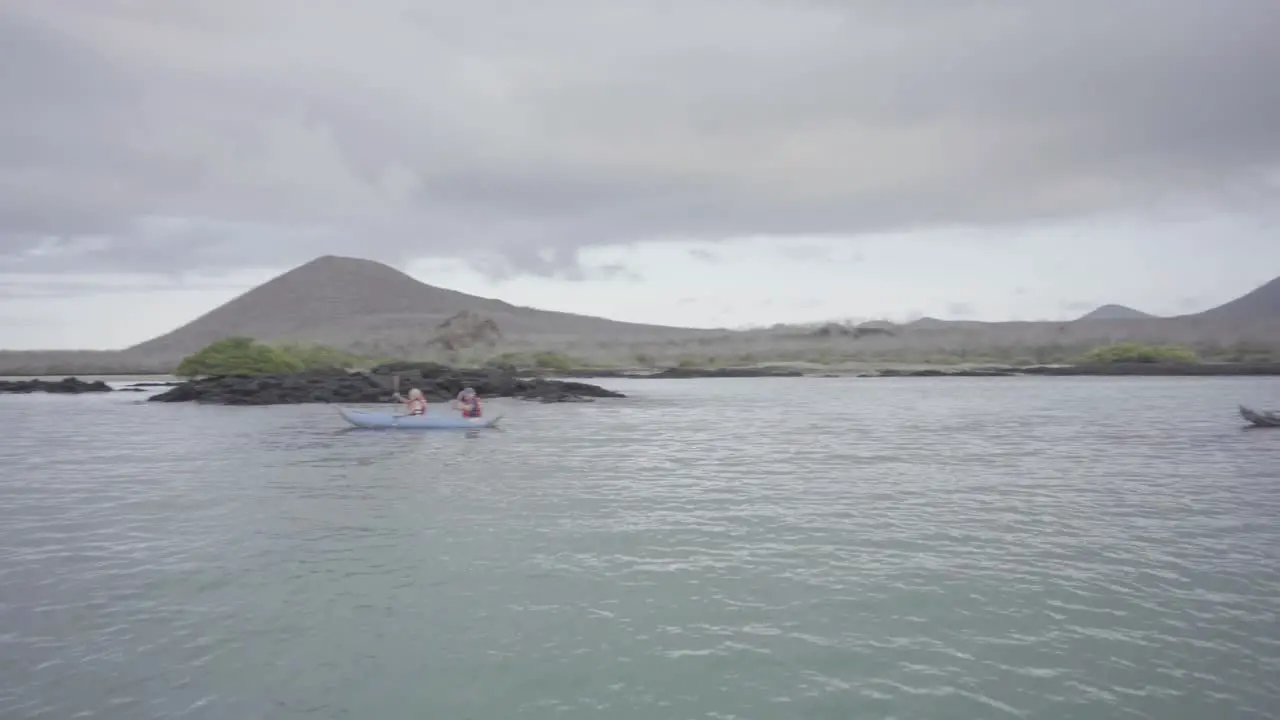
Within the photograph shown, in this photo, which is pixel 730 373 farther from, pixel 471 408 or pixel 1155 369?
pixel 471 408

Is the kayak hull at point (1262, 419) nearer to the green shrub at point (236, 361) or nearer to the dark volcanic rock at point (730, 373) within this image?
the dark volcanic rock at point (730, 373)

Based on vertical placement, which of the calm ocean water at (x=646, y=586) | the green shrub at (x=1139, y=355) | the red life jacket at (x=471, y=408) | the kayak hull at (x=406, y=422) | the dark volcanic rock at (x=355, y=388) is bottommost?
the calm ocean water at (x=646, y=586)

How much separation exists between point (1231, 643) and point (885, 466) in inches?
548

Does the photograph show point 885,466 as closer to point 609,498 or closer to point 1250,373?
point 609,498

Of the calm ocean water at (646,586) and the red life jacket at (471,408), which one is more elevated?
the red life jacket at (471,408)

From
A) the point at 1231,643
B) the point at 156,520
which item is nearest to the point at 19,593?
the point at 156,520

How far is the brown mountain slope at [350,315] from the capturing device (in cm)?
15791

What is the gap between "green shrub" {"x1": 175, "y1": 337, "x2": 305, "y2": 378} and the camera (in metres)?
64.8

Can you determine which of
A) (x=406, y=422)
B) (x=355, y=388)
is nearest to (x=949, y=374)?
(x=355, y=388)

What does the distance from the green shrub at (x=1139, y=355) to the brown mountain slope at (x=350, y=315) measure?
279 feet

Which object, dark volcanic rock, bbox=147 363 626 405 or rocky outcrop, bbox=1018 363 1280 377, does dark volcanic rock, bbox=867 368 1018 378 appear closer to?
rocky outcrop, bbox=1018 363 1280 377

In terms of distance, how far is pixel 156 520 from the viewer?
53.7 ft

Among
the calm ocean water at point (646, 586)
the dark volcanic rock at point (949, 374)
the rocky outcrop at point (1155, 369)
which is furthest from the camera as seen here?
the dark volcanic rock at point (949, 374)

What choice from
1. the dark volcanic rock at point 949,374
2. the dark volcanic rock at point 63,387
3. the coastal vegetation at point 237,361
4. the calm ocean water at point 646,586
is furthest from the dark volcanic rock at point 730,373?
the calm ocean water at point 646,586
